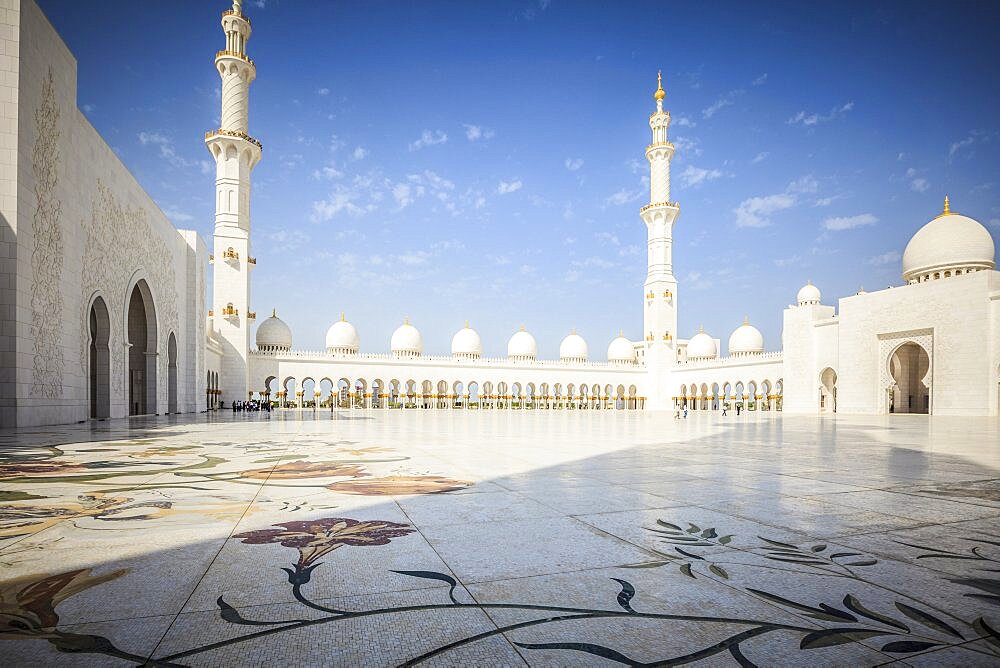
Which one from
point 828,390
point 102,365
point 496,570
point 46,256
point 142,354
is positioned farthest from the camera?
point 828,390

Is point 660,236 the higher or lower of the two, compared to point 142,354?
higher

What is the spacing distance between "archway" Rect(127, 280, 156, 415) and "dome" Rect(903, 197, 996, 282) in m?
32.5

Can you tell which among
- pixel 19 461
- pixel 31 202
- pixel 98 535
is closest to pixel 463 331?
pixel 31 202

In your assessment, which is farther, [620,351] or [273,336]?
[620,351]

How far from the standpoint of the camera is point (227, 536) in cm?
266

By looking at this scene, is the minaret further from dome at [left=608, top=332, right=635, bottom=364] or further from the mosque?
dome at [left=608, top=332, right=635, bottom=364]

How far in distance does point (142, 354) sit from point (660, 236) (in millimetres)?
30553

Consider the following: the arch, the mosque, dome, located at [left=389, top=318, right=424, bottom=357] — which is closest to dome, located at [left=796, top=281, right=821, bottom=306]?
the mosque

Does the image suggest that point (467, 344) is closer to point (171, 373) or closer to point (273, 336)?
point (273, 336)

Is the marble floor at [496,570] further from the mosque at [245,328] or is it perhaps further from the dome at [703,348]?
the dome at [703,348]

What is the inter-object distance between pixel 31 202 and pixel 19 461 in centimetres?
781

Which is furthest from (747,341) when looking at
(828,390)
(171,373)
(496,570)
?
(496,570)

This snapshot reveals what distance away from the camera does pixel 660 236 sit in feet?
126

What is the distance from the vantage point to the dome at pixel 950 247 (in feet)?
86.0
